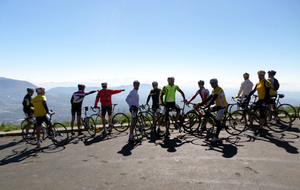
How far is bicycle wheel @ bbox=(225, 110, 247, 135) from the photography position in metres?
7.09

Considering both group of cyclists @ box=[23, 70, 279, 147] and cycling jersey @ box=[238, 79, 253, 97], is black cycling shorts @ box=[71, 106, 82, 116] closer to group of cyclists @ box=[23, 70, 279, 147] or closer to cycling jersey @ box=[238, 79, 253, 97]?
group of cyclists @ box=[23, 70, 279, 147]

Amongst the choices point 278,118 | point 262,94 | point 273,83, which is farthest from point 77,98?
point 273,83

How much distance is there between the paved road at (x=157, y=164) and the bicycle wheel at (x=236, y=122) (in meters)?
0.55

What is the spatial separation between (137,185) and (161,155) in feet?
5.47

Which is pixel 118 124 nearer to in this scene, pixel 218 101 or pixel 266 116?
pixel 218 101

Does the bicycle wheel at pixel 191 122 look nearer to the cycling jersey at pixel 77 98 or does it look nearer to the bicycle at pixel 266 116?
the bicycle at pixel 266 116

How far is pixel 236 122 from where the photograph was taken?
23.7ft

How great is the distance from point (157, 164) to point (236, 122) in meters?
4.47

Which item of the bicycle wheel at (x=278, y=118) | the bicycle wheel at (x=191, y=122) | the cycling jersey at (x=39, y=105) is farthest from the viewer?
the bicycle wheel at (x=191, y=122)

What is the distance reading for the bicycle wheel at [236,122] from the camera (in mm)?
7094

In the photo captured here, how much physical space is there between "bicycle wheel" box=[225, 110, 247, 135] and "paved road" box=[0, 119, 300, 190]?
21.6 inches

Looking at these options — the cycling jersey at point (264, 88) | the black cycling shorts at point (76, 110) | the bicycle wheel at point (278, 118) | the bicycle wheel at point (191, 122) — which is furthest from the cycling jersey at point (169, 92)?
the bicycle wheel at point (278, 118)

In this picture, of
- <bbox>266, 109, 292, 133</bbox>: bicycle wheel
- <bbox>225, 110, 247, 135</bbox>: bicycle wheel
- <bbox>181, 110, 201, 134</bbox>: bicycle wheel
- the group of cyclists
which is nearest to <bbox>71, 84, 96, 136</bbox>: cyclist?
the group of cyclists

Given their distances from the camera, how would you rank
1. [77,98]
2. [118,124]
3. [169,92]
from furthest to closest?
[118,124] < [77,98] < [169,92]
